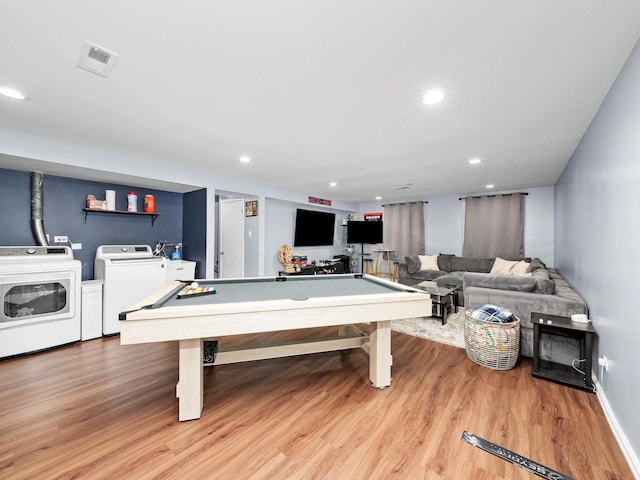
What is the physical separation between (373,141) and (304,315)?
6.40ft

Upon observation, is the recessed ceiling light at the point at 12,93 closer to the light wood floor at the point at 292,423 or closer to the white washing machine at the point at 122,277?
the white washing machine at the point at 122,277

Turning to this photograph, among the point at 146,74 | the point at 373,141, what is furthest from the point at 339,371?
the point at 146,74

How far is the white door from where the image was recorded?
527cm

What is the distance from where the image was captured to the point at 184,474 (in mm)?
1339

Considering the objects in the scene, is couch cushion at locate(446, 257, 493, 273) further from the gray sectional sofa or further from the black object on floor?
the black object on floor

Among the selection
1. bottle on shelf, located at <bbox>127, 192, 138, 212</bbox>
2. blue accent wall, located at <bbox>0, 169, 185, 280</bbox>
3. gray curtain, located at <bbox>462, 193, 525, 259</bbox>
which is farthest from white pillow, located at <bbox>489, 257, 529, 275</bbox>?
bottle on shelf, located at <bbox>127, 192, 138, 212</bbox>

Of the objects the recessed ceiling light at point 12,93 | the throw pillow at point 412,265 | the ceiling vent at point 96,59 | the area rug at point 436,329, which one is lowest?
the area rug at point 436,329

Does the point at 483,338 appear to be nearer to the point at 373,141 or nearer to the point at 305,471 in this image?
the point at 305,471

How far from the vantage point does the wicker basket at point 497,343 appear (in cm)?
240

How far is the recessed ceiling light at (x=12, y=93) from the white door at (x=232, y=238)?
3.34 m

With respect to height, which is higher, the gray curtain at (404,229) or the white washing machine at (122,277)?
the gray curtain at (404,229)

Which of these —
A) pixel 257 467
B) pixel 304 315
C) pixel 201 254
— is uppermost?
pixel 201 254

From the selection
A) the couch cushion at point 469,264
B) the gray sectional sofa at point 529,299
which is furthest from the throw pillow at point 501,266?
the gray sectional sofa at point 529,299

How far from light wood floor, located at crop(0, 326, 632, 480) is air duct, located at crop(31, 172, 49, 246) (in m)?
1.38
